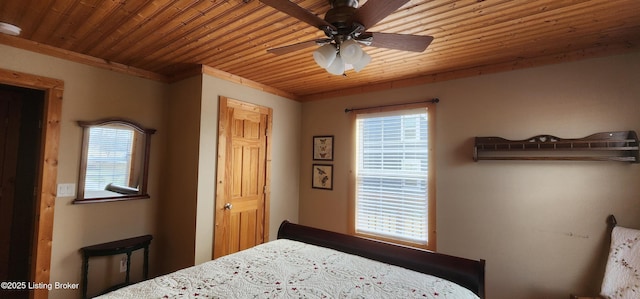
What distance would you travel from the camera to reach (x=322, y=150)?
3.91m

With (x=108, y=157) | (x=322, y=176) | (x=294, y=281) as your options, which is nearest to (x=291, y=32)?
(x=294, y=281)

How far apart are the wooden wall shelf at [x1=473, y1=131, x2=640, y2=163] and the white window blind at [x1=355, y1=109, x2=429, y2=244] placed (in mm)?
641

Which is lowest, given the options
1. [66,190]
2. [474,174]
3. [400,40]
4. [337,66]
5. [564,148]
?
[66,190]

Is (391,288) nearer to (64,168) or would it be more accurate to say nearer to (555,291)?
(555,291)

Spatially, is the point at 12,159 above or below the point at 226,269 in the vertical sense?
above

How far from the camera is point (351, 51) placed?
152cm

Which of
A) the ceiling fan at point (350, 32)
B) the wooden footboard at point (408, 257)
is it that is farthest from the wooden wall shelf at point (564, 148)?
the ceiling fan at point (350, 32)

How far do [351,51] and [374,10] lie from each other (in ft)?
0.79

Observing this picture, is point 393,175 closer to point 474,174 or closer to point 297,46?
point 474,174

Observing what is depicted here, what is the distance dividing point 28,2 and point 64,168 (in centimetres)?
146

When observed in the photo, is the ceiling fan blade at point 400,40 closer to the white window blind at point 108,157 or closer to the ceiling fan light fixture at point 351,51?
the ceiling fan light fixture at point 351,51

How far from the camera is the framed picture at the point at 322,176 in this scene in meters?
3.81

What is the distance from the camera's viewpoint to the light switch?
254 cm

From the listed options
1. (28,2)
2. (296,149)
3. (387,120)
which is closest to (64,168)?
(28,2)
